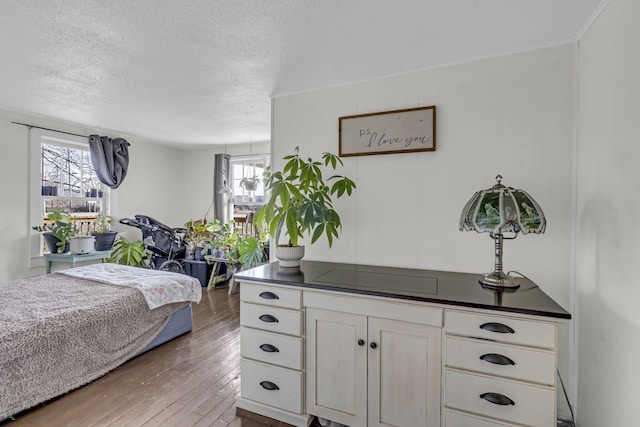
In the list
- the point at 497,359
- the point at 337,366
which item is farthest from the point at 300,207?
the point at 497,359

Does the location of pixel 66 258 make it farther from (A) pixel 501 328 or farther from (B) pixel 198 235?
(A) pixel 501 328

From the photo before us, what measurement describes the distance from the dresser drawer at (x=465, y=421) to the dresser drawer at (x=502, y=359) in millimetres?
216

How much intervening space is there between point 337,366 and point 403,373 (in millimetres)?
350

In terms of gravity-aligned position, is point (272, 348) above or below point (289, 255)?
below

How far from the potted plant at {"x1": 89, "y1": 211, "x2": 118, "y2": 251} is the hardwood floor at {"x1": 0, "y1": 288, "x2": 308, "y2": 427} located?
6.99 ft

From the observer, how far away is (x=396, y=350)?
1.56 metres

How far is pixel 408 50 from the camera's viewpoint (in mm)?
1929

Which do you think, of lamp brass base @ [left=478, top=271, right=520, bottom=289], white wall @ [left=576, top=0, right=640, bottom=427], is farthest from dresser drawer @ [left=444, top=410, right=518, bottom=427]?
lamp brass base @ [left=478, top=271, right=520, bottom=289]

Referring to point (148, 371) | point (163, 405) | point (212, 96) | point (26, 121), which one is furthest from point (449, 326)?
point (26, 121)

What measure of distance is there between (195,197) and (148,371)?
375cm

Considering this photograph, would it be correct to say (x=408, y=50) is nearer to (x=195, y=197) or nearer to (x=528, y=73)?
(x=528, y=73)

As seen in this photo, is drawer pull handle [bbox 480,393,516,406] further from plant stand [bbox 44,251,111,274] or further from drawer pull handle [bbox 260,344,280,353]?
plant stand [bbox 44,251,111,274]

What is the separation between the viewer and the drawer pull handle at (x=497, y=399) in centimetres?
135

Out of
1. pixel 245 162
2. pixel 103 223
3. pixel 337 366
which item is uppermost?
pixel 245 162
